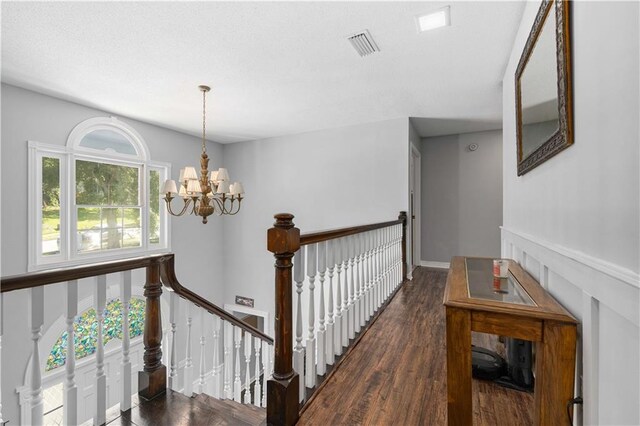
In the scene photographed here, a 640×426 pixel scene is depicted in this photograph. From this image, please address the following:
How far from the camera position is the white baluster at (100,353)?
1.28 meters

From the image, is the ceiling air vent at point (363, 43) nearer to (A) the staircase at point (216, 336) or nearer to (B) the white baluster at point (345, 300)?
(A) the staircase at point (216, 336)

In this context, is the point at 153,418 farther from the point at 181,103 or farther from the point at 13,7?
the point at 181,103

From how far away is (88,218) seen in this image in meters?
4.21

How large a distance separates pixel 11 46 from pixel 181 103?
1625 millimetres

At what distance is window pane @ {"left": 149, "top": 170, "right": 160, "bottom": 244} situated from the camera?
5.03 meters

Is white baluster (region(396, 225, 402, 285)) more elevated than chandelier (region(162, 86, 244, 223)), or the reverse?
chandelier (region(162, 86, 244, 223))

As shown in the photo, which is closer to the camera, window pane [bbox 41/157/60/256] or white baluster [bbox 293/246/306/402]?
white baluster [bbox 293/246/306/402]

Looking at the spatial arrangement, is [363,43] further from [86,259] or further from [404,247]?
[86,259]

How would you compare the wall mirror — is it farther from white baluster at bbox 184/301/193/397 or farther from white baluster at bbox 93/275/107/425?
white baluster at bbox 184/301/193/397

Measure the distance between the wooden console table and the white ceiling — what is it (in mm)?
1970

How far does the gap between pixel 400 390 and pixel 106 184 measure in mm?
4775

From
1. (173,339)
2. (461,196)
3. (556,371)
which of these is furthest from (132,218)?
(461,196)

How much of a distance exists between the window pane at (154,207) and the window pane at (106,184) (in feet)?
0.73

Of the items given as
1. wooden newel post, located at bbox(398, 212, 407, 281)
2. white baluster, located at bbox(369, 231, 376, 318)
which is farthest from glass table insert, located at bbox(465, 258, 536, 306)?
wooden newel post, located at bbox(398, 212, 407, 281)
